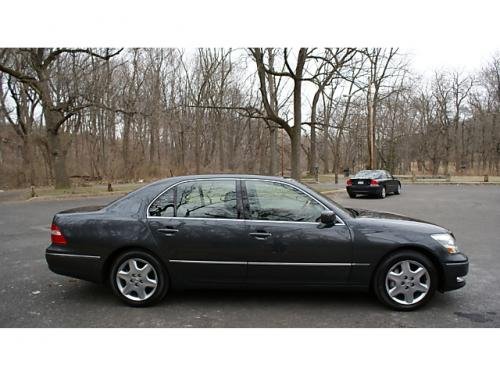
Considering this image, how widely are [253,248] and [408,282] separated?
177 centimetres

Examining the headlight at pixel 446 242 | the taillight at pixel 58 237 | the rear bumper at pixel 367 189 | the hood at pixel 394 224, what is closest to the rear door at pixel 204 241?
the taillight at pixel 58 237

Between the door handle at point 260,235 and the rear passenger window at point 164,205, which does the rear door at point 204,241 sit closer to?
the rear passenger window at point 164,205

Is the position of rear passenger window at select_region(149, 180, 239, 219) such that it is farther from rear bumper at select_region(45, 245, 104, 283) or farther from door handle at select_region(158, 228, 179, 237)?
rear bumper at select_region(45, 245, 104, 283)

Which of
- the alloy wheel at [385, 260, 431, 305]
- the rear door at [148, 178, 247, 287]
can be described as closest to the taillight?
the rear door at [148, 178, 247, 287]

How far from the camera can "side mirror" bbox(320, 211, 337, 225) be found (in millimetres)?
3881

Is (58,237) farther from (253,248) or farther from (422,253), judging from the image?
(422,253)

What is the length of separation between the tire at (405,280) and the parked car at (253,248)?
11 mm

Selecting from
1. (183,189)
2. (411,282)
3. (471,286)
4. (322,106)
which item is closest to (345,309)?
(411,282)

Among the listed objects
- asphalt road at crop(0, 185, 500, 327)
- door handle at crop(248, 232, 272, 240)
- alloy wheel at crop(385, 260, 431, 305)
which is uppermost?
door handle at crop(248, 232, 272, 240)

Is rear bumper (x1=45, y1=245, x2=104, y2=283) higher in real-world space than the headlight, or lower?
lower

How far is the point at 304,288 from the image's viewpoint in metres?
3.94

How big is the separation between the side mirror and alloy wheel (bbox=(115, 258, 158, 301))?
2.00 metres

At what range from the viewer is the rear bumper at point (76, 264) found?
402cm

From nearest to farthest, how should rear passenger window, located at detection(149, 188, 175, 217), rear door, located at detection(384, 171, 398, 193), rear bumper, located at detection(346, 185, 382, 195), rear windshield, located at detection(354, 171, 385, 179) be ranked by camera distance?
rear passenger window, located at detection(149, 188, 175, 217) → rear bumper, located at detection(346, 185, 382, 195) → rear windshield, located at detection(354, 171, 385, 179) → rear door, located at detection(384, 171, 398, 193)
